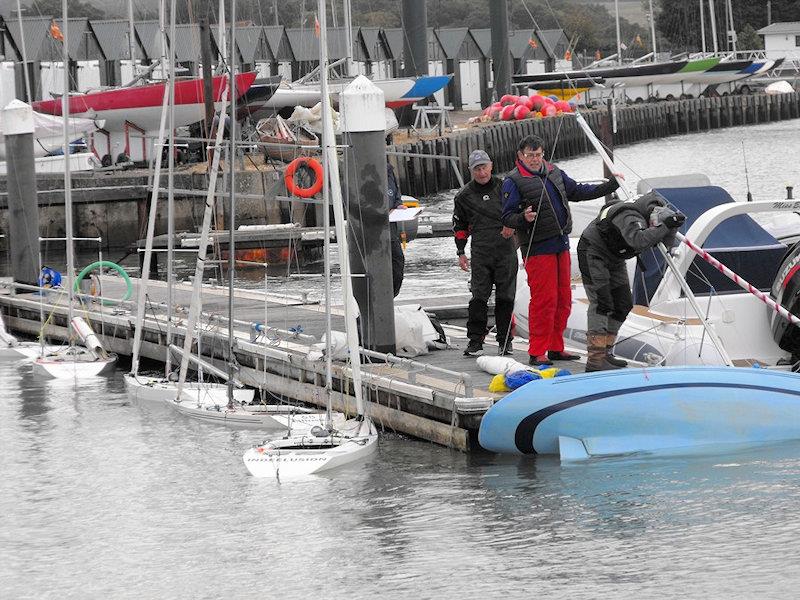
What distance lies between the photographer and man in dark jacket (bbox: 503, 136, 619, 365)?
1161 cm

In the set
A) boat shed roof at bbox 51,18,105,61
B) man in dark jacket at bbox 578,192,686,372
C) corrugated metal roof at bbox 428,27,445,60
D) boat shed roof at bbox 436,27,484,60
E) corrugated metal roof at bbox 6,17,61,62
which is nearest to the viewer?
man in dark jacket at bbox 578,192,686,372

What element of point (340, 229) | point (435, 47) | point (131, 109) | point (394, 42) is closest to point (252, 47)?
point (394, 42)

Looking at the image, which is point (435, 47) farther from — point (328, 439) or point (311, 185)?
point (328, 439)

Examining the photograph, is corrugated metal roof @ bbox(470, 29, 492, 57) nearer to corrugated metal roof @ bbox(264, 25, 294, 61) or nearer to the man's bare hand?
corrugated metal roof @ bbox(264, 25, 294, 61)

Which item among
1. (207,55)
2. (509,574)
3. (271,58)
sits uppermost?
(271,58)

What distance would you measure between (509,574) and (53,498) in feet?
13.8

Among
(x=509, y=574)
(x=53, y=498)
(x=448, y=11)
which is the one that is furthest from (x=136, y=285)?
(x=448, y=11)

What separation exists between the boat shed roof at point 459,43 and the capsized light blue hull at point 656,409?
69070 millimetres

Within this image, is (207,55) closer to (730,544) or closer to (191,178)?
(191,178)

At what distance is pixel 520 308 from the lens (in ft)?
47.1

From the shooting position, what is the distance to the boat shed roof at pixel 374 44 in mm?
74500

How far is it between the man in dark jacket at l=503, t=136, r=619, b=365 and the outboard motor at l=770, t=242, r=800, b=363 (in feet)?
5.13

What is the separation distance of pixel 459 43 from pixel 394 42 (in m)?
3.79

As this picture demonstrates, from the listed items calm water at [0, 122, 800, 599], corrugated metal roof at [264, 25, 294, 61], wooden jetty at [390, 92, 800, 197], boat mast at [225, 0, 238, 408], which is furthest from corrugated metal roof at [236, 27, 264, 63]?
calm water at [0, 122, 800, 599]
